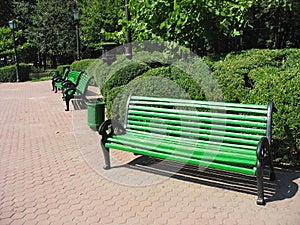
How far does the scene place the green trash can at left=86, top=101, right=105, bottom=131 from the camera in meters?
6.28

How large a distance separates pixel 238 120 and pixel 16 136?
4.68m

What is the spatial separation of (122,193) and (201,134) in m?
1.23

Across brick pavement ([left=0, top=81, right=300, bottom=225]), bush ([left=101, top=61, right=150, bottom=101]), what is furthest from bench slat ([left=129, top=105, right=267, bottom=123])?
bush ([left=101, top=61, right=150, bottom=101])

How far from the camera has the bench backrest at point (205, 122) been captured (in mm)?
3725

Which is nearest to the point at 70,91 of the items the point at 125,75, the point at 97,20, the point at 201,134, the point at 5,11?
the point at 125,75

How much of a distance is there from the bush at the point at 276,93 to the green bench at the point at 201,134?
1.17 feet

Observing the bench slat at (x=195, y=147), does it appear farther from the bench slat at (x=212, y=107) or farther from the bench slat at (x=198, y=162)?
the bench slat at (x=212, y=107)

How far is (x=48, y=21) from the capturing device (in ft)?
81.6

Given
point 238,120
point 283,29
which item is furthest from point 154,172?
point 283,29

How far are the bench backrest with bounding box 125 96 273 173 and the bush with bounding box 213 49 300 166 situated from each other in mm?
325

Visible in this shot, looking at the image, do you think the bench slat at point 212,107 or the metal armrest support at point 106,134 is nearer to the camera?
the bench slat at point 212,107

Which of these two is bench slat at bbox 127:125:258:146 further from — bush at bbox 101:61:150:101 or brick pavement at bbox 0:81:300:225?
bush at bbox 101:61:150:101

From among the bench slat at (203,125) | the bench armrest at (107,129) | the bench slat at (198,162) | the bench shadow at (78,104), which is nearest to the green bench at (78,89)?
the bench shadow at (78,104)

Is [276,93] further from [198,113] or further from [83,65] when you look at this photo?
[83,65]
